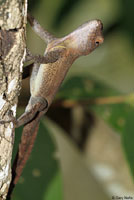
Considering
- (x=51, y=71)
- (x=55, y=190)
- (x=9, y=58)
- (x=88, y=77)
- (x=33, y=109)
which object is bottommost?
(x=55, y=190)

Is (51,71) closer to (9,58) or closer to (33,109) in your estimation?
(33,109)

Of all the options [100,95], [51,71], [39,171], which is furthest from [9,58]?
[100,95]

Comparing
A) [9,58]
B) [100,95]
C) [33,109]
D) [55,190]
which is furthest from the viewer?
[100,95]

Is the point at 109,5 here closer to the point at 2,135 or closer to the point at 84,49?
the point at 84,49

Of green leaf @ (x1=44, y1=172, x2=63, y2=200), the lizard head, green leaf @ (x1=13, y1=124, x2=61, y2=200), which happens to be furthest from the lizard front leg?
green leaf @ (x1=44, y1=172, x2=63, y2=200)

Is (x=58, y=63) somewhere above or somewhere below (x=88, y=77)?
above

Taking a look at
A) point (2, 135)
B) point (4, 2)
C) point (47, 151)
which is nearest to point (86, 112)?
point (47, 151)

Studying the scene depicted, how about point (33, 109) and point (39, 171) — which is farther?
point (39, 171)

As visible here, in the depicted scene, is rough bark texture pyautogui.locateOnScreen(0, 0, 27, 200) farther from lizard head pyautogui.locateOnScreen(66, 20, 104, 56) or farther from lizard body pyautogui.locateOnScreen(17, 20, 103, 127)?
lizard head pyautogui.locateOnScreen(66, 20, 104, 56)
